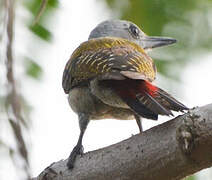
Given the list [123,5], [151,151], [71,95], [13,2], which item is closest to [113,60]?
[123,5]

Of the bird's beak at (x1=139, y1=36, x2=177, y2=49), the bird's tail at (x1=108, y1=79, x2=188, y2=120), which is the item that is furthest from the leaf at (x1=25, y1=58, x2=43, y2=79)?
the bird's beak at (x1=139, y1=36, x2=177, y2=49)

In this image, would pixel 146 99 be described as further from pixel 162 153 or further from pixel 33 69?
pixel 33 69

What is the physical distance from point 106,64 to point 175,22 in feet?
1.63

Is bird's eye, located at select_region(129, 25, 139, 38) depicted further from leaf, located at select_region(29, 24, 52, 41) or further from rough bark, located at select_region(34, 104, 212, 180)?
rough bark, located at select_region(34, 104, 212, 180)

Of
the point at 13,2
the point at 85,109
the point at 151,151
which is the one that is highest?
the point at 13,2

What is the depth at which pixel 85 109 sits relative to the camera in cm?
389

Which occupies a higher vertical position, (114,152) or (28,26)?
(28,26)

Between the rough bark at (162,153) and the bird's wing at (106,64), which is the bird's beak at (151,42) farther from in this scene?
the rough bark at (162,153)

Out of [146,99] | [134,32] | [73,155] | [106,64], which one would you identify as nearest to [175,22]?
[106,64]

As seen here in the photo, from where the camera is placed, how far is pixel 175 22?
3.36 m

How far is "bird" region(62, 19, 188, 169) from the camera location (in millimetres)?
2787

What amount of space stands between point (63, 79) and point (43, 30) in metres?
0.62

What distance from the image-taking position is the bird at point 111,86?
2787mm

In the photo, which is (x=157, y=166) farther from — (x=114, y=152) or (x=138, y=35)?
(x=138, y=35)
